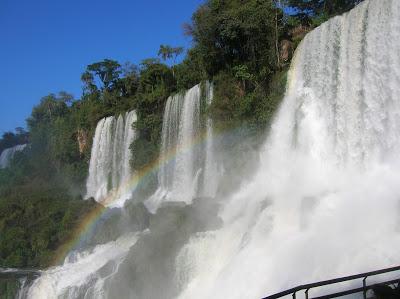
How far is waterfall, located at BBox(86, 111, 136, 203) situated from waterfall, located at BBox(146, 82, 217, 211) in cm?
418

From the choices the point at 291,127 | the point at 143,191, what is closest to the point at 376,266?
the point at 291,127

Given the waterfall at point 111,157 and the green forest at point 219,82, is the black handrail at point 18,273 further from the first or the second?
the waterfall at point 111,157

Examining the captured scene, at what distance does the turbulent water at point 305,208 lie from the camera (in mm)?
10922

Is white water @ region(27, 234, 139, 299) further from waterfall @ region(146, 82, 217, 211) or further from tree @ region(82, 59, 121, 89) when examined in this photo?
tree @ region(82, 59, 121, 89)

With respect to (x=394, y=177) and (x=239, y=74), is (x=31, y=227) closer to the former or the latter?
(x=239, y=74)

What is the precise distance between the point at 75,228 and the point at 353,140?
13.6 meters

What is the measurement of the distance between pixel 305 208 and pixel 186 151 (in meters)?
11.6

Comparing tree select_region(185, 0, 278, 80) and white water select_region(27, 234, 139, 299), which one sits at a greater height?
tree select_region(185, 0, 278, 80)

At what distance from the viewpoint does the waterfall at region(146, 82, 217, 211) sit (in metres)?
22.3

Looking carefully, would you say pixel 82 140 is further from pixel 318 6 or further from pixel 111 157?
pixel 318 6

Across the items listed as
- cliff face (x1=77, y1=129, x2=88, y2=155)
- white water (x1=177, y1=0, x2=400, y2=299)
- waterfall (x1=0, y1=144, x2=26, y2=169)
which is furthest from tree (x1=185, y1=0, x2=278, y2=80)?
waterfall (x1=0, y1=144, x2=26, y2=169)

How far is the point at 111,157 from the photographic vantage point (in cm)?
3089

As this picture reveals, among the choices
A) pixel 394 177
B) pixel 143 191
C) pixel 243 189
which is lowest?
pixel 394 177

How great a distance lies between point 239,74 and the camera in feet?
70.7
